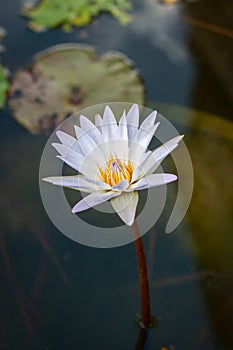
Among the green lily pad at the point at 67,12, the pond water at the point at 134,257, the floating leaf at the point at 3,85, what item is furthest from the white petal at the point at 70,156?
the green lily pad at the point at 67,12

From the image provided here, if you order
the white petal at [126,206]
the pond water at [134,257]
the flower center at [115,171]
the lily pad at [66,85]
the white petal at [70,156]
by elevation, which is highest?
→ the white petal at [70,156]

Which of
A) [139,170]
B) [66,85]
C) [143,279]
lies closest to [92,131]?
[139,170]

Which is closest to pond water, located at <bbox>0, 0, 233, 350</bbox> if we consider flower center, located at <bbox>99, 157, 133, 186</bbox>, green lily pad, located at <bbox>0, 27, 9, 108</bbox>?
green lily pad, located at <bbox>0, 27, 9, 108</bbox>

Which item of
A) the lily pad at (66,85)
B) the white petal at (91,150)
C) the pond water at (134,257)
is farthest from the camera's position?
the lily pad at (66,85)

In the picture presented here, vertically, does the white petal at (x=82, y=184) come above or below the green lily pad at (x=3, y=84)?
above

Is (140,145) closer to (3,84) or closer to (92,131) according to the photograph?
(92,131)

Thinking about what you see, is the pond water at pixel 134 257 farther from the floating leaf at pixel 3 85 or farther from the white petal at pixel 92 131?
the white petal at pixel 92 131

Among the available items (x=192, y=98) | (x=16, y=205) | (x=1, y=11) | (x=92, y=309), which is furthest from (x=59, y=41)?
(x=92, y=309)

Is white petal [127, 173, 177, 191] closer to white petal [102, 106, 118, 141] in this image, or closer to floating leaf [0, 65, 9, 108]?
white petal [102, 106, 118, 141]
